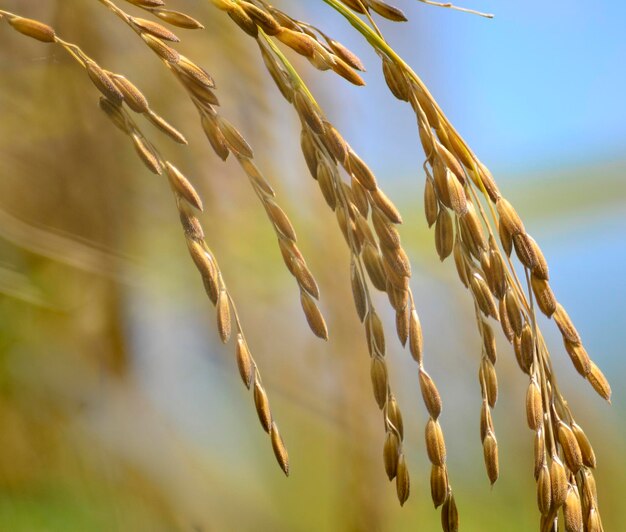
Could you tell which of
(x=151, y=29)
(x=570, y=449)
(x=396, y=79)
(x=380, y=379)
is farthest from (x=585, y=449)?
(x=151, y=29)

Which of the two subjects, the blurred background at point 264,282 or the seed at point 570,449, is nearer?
the seed at point 570,449

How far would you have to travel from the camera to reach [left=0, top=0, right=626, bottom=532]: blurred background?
55cm

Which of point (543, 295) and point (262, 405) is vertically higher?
point (543, 295)

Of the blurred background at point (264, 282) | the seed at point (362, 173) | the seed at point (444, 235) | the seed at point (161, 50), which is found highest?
the seed at point (161, 50)

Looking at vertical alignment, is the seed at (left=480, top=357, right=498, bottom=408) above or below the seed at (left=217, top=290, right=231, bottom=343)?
above

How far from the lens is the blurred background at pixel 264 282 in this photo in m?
0.55

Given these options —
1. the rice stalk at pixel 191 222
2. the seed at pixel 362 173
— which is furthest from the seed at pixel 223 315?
the seed at pixel 362 173

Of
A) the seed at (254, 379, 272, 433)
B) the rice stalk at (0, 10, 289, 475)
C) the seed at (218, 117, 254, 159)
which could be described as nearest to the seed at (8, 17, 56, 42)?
the rice stalk at (0, 10, 289, 475)

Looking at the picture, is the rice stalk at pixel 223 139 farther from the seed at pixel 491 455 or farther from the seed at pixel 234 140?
the seed at pixel 491 455

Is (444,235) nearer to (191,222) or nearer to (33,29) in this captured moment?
(191,222)

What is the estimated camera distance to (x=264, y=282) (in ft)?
2.02

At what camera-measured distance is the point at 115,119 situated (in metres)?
0.39

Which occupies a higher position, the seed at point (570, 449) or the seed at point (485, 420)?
the seed at point (570, 449)

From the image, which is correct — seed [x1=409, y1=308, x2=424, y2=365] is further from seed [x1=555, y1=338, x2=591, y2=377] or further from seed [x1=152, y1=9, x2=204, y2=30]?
seed [x1=152, y1=9, x2=204, y2=30]
